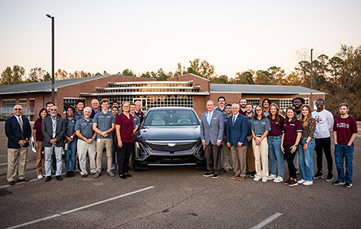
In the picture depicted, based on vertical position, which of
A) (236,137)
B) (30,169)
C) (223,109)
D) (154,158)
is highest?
(223,109)

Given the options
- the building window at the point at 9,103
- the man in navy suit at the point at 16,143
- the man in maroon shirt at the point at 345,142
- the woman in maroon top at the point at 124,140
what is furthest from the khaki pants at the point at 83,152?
the building window at the point at 9,103

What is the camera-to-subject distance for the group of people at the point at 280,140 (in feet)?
18.8

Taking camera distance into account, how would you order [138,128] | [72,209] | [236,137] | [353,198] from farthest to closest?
[138,128] → [236,137] → [353,198] → [72,209]

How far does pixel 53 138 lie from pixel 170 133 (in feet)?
9.14

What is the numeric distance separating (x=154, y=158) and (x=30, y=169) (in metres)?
3.94

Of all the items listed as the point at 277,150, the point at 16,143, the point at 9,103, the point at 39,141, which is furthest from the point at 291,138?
the point at 9,103

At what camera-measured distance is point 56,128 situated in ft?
21.1

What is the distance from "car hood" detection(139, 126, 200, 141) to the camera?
6344 mm

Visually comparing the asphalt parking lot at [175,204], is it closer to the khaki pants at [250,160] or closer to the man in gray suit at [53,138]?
the man in gray suit at [53,138]

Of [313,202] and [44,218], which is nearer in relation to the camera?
[44,218]

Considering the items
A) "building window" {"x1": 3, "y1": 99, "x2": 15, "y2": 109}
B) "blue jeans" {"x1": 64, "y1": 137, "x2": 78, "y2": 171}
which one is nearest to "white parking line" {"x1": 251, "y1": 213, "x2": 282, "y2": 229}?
"blue jeans" {"x1": 64, "y1": 137, "x2": 78, "y2": 171}

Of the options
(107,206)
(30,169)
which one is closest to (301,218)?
(107,206)

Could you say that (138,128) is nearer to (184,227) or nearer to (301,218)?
(184,227)

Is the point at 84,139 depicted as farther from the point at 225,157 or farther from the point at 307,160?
the point at 307,160
